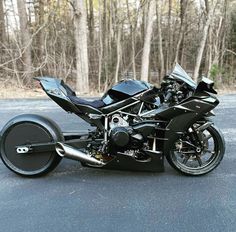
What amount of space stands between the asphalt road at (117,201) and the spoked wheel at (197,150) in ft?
0.32

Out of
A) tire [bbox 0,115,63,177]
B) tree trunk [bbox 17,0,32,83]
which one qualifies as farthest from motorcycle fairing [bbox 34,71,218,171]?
tree trunk [bbox 17,0,32,83]

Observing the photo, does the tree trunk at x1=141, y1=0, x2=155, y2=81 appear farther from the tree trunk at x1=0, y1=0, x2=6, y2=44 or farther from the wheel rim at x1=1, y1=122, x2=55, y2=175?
the wheel rim at x1=1, y1=122, x2=55, y2=175

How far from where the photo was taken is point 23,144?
10.8 feet

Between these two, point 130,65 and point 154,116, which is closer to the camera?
point 154,116

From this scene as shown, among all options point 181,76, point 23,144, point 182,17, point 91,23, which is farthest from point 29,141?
point 182,17

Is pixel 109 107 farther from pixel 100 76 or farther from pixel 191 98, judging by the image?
pixel 100 76

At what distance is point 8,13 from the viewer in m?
12.8

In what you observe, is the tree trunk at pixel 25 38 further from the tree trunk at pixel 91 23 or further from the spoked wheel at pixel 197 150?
the spoked wheel at pixel 197 150

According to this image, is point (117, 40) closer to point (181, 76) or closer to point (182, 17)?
point (182, 17)

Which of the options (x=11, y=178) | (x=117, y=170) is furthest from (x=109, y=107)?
(x=11, y=178)

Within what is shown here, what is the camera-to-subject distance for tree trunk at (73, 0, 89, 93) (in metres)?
9.73

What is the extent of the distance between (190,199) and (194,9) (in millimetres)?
12293

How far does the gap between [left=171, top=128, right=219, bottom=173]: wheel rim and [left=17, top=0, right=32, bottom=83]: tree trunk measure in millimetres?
9025

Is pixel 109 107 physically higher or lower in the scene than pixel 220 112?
higher
